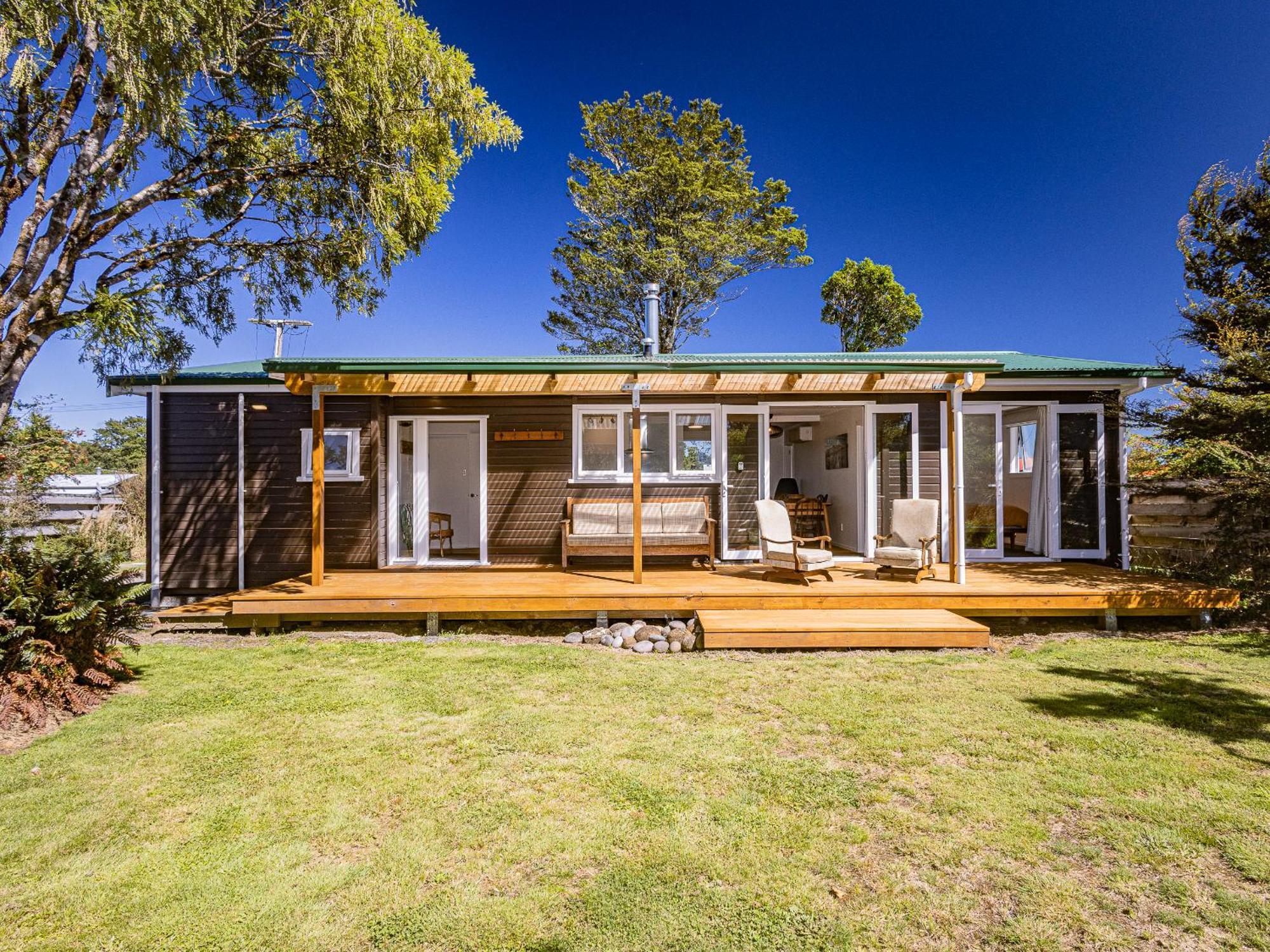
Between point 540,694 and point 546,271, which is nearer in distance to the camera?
point 540,694

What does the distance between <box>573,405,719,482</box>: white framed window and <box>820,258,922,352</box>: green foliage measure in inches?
574

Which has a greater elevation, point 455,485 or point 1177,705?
point 455,485

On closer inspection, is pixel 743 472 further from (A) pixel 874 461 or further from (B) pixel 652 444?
(A) pixel 874 461

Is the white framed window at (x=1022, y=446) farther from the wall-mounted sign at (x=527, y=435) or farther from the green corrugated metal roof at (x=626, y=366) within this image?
the wall-mounted sign at (x=527, y=435)

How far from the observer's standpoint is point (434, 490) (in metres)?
11.0

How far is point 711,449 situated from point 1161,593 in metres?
5.16

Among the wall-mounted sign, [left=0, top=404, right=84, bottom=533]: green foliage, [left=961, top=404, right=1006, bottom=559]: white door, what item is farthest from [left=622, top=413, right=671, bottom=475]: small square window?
[left=0, top=404, right=84, bottom=533]: green foliage

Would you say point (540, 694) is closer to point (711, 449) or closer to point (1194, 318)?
point (711, 449)

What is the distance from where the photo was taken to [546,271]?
18.0 m

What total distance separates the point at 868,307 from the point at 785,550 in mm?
16553

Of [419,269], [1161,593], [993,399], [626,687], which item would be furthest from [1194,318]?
[419,269]

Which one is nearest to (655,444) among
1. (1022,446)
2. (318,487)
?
(318,487)

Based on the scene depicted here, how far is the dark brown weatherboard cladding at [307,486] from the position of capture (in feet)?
26.5

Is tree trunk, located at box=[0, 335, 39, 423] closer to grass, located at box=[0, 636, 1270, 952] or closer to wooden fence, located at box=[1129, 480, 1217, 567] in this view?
grass, located at box=[0, 636, 1270, 952]
